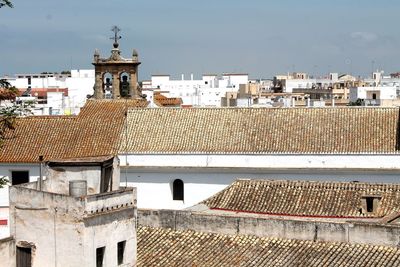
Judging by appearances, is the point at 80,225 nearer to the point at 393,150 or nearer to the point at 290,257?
the point at 290,257

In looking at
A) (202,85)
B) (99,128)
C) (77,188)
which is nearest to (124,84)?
(99,128)

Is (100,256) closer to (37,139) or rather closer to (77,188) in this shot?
(77,188)

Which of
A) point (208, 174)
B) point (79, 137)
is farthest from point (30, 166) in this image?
point (208, 174)

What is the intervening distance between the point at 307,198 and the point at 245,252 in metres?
4.51

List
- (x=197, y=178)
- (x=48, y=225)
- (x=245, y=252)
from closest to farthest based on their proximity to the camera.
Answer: (x=48, y=225) → (x=245, y=252) → (x=197, y=178)

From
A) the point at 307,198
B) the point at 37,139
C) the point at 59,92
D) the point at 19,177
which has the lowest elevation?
the point at 19,177

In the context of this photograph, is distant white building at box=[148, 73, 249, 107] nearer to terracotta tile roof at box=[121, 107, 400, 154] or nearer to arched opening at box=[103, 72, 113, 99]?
arched opening at box=[103, 72, 113, 99]

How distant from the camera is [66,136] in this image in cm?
2695

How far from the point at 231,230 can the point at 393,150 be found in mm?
8709

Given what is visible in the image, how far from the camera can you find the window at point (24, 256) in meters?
15.0

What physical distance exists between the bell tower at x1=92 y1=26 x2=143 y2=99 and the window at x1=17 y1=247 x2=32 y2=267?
16.4 m

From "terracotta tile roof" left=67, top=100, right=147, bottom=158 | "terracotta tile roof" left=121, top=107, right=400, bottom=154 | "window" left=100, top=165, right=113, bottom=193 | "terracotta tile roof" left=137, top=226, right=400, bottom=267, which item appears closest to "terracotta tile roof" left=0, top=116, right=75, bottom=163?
"terracotta tile roof" left=67, top=100, right=147, bottom=158

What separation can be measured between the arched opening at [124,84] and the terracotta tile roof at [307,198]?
38.1ft

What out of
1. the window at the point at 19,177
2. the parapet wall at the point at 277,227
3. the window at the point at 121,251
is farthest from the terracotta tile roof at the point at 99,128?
the window at the point at 121,251
